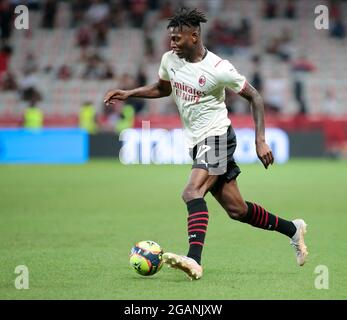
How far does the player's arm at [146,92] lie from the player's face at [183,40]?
590mm

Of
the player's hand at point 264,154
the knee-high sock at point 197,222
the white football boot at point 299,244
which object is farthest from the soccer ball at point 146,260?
the white football boot at point 299,244

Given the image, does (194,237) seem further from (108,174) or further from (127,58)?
(127,58)

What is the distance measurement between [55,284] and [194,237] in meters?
1.23

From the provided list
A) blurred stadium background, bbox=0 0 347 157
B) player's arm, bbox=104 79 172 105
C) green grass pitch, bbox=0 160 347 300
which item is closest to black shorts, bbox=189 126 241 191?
player's arm, bbox=104 79 172 105

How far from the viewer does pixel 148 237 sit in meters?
10.3

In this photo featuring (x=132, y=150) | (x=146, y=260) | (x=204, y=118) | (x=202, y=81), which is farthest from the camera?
(x=132, y=150)

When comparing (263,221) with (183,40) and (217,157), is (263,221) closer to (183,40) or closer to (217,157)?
(217,157)

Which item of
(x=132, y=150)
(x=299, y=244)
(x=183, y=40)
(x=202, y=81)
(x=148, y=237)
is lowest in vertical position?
(x=132, y=150)

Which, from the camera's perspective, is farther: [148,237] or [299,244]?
[148,237]

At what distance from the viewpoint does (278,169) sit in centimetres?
2186

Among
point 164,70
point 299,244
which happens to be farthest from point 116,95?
point 299,244

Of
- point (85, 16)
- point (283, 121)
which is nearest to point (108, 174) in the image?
point (283, 121)

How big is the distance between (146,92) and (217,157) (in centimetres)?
105

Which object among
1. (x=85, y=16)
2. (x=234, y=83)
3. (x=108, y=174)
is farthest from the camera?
(x=85, y=16)
